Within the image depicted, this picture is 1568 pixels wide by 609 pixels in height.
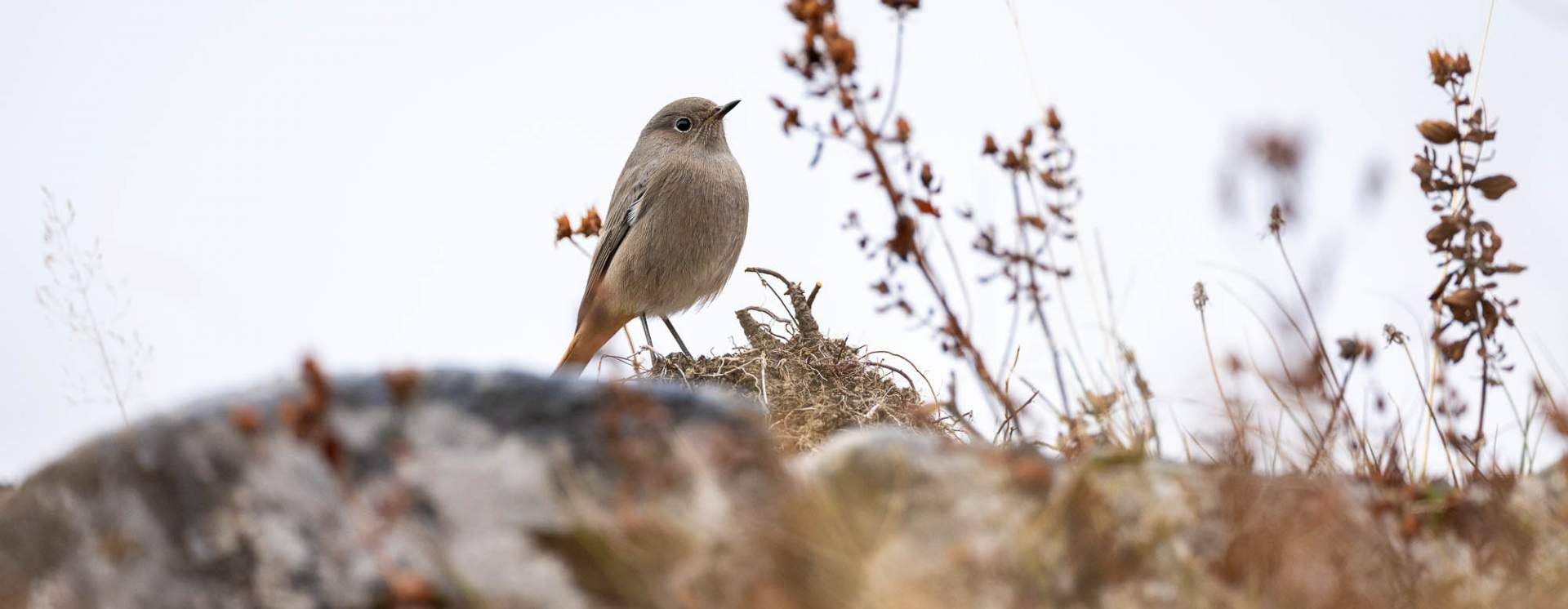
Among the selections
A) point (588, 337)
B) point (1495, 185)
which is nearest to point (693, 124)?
point (588, 337)

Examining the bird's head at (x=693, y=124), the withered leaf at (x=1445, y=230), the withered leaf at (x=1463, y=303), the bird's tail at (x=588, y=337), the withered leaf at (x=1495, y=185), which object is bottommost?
the withered leaf at (x=1463, y=303)

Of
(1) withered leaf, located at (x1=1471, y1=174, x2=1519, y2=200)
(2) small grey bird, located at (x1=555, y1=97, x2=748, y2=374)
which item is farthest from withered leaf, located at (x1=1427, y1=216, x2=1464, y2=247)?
(2) small grey bird, located at (x1=555, y1=97, x2=748, y2=374)

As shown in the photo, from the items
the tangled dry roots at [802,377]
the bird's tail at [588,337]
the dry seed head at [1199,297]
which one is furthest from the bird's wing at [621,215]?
the dry seed head at [1199,297]

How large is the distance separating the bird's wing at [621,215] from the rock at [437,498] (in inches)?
204

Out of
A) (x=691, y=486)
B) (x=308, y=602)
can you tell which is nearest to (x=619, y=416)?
(x=691, y=486)

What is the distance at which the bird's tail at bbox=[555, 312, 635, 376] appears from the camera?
7.66m

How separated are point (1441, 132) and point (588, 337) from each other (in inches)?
198

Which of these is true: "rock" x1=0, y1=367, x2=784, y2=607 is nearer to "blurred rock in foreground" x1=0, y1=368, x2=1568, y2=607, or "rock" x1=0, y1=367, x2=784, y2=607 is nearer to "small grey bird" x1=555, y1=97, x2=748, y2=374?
"blurred rock in foreground" x1=0, y1=368, x2=1568, y2=607

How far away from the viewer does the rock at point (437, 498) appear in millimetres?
2121

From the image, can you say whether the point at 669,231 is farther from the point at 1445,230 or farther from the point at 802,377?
the point at 1445,230

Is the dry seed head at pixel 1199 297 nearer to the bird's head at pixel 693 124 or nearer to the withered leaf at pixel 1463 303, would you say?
the withered leaf at pixel 1463 303

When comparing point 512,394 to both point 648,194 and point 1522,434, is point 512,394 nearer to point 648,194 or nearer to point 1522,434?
point 1522,434

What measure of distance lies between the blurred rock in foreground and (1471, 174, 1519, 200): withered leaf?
1607 mm

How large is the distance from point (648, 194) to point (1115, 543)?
17.6 feet
